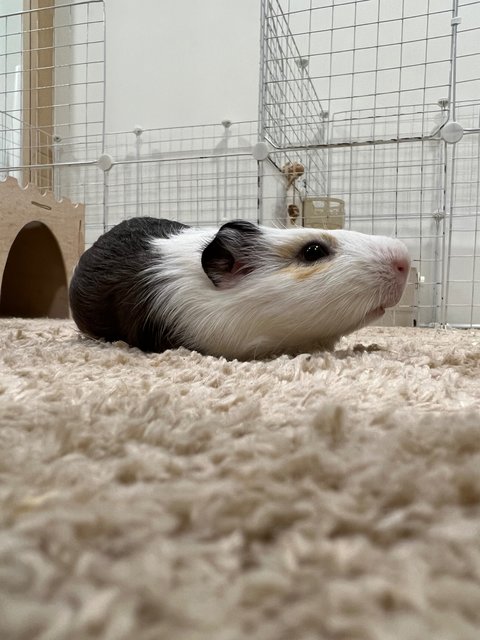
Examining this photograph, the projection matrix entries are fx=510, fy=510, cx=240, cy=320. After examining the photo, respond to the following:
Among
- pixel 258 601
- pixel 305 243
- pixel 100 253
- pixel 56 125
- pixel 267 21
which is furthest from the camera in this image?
pixel 56 125

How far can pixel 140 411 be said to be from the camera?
55 cm

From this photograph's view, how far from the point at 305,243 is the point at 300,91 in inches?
92.6

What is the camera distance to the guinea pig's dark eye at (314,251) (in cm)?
113

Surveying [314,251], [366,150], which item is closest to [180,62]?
[366,150]

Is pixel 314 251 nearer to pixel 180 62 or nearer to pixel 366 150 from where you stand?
pixel 366 150

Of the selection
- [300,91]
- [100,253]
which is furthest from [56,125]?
[100,253]

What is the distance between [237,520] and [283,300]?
793 mm

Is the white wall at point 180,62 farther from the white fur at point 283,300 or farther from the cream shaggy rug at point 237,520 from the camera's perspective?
the cream shaggy rug at point 237,520

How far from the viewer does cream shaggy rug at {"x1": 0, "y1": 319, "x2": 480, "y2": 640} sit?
0.78 ft

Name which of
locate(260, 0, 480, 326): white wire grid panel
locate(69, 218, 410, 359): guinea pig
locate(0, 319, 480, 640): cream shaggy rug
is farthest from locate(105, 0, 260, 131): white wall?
locate(0, 319, 480, 640): cream shaggy rug

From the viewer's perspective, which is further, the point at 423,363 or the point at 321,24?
the point at 321,24

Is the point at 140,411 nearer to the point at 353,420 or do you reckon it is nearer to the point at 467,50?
the point at 353,420

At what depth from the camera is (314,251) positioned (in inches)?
44.7

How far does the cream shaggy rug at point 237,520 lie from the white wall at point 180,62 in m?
3.39
